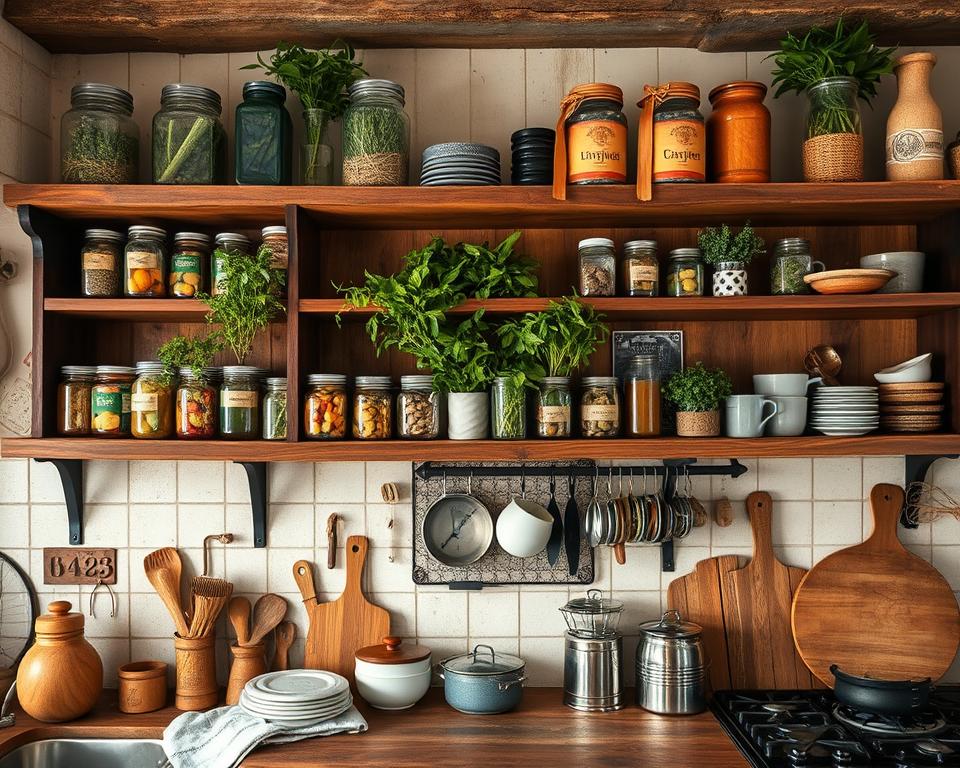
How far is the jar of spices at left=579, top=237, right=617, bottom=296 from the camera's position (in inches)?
73.0

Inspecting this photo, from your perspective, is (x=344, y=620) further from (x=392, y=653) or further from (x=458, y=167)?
(x=458, y=167)

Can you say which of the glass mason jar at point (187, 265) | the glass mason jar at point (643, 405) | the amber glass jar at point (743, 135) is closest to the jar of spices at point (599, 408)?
the glass mason jar at point (643, 405)

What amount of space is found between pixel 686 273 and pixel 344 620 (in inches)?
48.0

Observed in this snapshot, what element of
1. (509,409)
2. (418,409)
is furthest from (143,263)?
(509,409)

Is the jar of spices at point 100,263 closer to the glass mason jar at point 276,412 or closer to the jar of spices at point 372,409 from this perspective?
the glass mason jar at point 276,412

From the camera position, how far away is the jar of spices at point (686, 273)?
1.87m

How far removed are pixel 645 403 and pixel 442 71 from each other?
1009 millimetres

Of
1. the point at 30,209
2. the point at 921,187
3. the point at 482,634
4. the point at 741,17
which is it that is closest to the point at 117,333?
the point at 30,209

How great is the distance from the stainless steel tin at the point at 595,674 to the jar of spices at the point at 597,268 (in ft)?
2.75

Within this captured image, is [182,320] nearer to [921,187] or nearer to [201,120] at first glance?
[201,120]

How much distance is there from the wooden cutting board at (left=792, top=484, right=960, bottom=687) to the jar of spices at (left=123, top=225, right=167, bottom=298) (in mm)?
1765

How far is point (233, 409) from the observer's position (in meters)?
1.83

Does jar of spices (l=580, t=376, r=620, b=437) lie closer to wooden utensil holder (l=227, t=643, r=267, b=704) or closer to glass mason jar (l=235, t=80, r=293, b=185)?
glass mason jar (l=235, t=80, r=293, b=185)

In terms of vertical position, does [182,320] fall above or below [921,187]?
below
